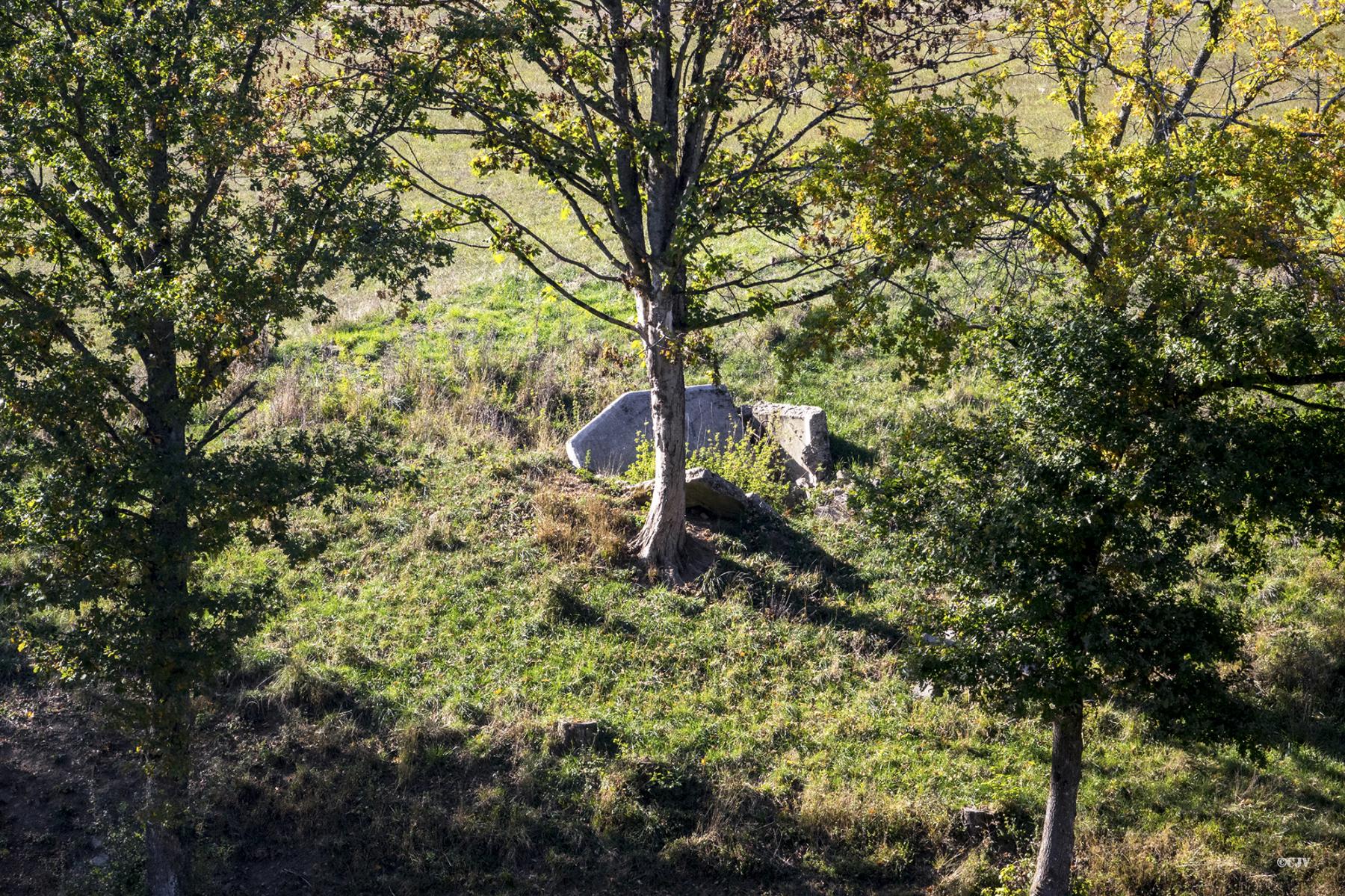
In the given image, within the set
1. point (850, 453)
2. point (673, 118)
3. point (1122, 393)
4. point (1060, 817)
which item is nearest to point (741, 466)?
point (850, 453)

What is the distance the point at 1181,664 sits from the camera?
6641 millimetres

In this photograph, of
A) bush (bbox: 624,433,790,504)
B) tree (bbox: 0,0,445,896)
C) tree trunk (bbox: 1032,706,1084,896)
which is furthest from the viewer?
bush (bbox: 624,433,790,504)

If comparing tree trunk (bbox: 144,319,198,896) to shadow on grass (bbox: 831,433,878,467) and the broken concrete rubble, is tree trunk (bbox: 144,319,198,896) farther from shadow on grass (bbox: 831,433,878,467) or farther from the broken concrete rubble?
shadow on grass (bbox: 831,433,878,467)

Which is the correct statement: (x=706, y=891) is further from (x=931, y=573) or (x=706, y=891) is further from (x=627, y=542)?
(x=627, y=542)

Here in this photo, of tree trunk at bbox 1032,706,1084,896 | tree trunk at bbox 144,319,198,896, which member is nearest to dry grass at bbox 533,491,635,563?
tree trunk at bbox 144,319,198,896

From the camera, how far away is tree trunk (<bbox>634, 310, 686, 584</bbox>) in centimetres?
1206

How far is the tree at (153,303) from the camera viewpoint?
7195mm

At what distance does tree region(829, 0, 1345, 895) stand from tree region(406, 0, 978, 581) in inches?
43.8

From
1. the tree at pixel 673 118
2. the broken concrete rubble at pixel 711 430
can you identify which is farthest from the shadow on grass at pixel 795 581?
the broken concrete rubble at pixel 711 430

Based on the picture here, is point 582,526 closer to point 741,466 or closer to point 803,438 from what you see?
point 741,466

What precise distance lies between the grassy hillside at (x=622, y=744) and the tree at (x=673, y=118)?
3.45 ft

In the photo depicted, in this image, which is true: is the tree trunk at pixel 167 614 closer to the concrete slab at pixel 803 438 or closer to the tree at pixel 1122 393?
the tree at pixel 1122 393

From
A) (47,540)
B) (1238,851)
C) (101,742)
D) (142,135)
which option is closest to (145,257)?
(142,135)

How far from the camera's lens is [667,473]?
1243 cm
